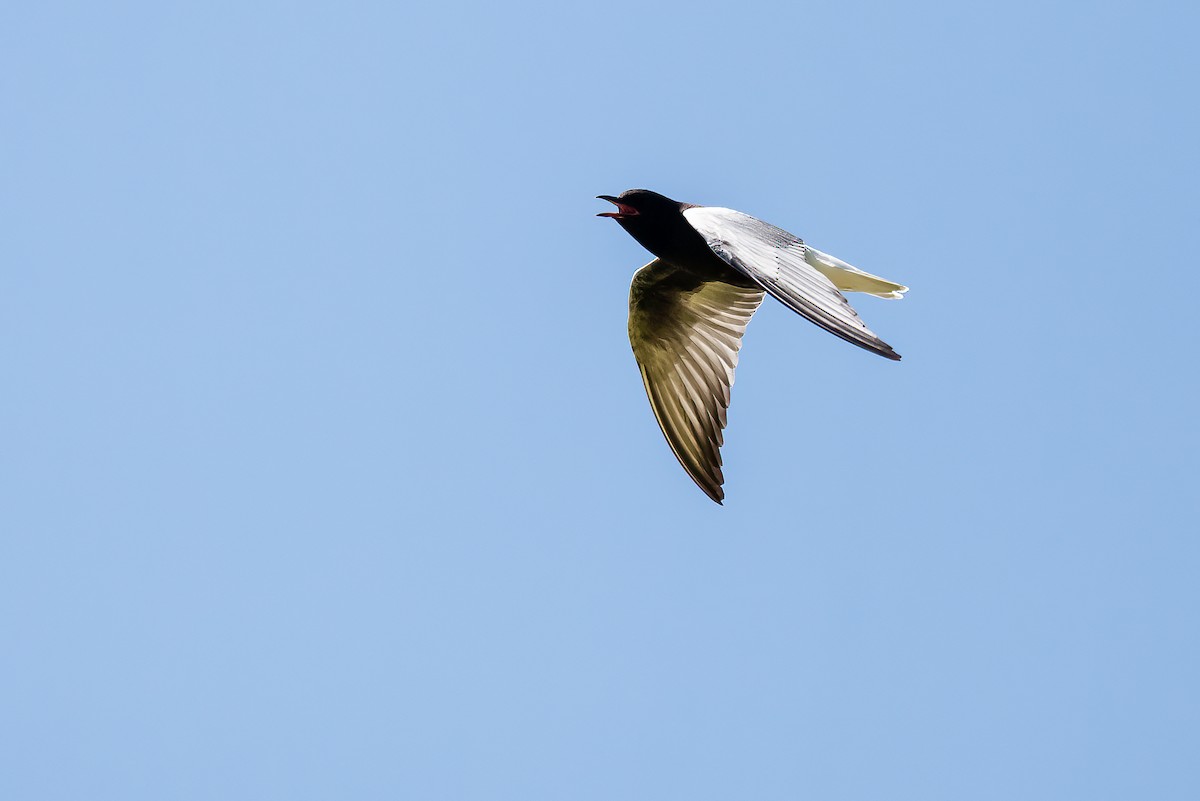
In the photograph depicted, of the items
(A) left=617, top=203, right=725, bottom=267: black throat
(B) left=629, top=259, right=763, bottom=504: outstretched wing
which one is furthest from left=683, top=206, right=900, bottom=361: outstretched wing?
(B) left=629, top=259, right=763, bottom=504: outstretched wing

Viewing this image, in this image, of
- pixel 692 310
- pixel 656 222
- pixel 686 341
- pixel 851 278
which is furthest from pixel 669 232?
pixel 851 278

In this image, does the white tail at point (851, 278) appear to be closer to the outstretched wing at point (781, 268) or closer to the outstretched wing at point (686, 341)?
the outstretched wing at point (686, 341)

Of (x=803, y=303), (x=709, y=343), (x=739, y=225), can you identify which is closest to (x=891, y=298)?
(x=709, y=343)

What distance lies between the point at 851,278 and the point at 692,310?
1.51 meters

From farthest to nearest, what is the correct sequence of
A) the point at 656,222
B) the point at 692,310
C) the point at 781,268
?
the point at 692,310, the point at 656,222, the point at 781,268

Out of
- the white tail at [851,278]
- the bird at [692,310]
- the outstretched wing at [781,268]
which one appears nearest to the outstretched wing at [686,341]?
the bird at [692,310]

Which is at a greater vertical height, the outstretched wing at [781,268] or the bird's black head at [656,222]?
the bird's black head at [656,222]

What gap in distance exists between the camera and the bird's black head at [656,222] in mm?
12070

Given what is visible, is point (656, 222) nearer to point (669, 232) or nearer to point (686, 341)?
point (669, 232)

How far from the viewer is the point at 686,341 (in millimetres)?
13312

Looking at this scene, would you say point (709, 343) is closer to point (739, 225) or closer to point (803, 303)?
point (739, 225)

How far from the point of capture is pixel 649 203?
12.1 metres

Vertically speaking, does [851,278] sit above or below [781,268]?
above

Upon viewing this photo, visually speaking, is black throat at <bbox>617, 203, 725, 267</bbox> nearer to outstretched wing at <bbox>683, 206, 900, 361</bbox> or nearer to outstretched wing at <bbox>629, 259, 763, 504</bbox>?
outstretched wing at <bbox>683, 206, 900, 361</bbox>
